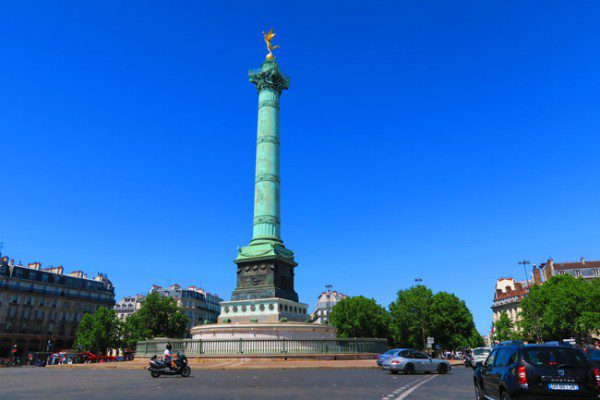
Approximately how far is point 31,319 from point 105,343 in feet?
46.2

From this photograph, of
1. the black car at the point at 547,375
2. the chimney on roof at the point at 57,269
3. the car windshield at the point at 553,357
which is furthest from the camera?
the chimney on roof at the point at 57,269

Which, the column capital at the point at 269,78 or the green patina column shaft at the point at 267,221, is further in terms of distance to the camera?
the column capital at the point at 269,78

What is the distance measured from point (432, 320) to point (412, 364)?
151ft

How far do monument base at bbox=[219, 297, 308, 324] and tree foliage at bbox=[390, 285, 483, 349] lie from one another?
30049 mm

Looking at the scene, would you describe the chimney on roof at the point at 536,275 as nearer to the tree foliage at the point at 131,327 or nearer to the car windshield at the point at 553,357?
the tree foliage at the point at 131,327

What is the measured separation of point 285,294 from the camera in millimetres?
40906

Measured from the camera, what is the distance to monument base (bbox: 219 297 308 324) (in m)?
38.0

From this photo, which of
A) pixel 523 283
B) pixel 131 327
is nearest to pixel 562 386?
pixel 131 327

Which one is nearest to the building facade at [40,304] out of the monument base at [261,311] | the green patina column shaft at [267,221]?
the monument base at [261,311]

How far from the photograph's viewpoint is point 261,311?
38.7 m

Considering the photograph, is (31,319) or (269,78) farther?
(31,319)

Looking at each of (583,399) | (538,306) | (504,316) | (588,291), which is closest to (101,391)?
(583,399)

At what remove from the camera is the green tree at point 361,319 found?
6812 centimetres

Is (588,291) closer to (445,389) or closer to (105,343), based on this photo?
(445,389)
